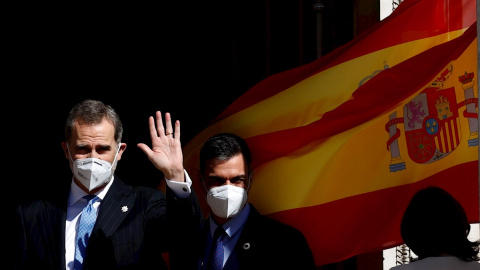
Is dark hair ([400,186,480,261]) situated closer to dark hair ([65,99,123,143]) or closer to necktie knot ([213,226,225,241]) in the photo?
necktie knot ([213,226,225,241])

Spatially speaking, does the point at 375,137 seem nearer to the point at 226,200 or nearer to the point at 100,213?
the point at 226,200

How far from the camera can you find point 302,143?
5.77 metres

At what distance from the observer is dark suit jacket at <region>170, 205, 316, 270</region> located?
15.4ft

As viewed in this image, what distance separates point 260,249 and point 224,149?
0.57 m

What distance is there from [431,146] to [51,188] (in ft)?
7.51

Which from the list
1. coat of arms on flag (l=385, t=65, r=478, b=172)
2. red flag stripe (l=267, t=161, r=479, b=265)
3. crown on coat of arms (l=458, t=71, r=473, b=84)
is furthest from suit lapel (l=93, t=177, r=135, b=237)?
crown on coat of arms (l=458, t=71, r=473, b=84)

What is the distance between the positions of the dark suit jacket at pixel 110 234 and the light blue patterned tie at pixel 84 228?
0.14 ft

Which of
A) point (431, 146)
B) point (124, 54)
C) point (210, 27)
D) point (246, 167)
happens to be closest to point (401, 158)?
point (431, 146)

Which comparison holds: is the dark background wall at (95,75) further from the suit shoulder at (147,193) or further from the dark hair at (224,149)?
the dark hair at (224,149)

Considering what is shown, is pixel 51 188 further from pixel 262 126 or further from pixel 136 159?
pixel 136 159

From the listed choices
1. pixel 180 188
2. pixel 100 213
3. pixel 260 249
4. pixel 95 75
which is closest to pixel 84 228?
pixel 100 213

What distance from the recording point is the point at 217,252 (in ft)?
15.8

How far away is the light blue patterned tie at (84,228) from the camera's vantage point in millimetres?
4906

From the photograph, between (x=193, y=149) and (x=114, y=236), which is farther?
(x=193, y=149)
